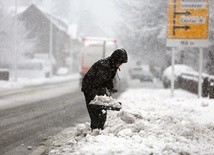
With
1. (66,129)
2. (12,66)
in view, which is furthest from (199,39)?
(12,66)

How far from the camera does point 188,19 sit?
2066cm

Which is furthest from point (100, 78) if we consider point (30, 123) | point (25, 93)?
point (25, 93)

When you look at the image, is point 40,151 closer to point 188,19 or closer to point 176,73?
point 188,19

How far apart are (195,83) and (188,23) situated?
432 cm

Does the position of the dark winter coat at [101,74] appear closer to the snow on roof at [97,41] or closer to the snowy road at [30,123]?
the snowy road at [30,123]

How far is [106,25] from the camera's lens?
529 ft

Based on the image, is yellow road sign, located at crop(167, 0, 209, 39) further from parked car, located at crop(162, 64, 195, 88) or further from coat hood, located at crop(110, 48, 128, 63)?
coat hood, located at crop(110, 48, 128, 63)

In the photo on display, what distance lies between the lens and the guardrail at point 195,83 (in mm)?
20525

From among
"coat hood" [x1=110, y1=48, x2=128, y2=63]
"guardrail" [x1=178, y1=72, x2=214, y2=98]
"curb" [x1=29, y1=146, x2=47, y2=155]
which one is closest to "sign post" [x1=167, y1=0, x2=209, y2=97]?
"guardrail" [x1=178, y1=72, x2=214, y2=98]

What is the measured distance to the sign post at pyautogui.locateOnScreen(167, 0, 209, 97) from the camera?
20.5 m

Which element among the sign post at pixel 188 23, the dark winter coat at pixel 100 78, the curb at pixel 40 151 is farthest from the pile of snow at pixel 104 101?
the sign post at pixel 188 23

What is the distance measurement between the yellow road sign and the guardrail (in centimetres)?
216

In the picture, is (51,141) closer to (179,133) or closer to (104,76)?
(104,76)

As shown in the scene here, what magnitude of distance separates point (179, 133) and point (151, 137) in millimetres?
783
